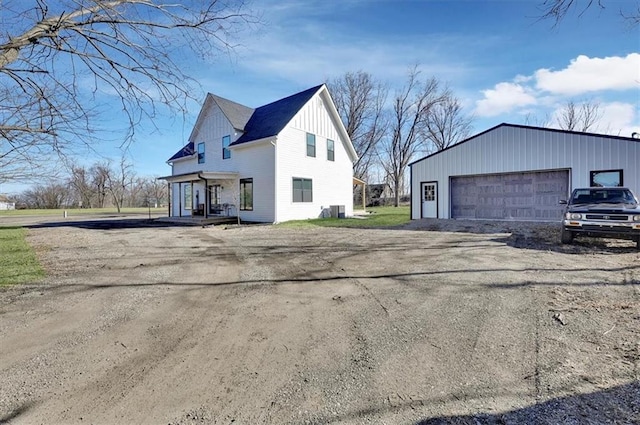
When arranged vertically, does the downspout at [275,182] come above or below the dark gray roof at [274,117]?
below

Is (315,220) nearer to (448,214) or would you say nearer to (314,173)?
(314,173)

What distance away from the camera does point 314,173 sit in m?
20.3

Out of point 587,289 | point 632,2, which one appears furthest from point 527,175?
point 587,289

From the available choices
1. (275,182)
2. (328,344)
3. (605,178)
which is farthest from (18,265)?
(605,178)

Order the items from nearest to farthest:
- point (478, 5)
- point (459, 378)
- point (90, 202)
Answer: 1. point (459, 378)
2. point (478, 5)
3. point (90, 202)

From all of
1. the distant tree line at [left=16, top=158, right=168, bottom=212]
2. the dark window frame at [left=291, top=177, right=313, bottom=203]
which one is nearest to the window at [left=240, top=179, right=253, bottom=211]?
the dark window frame at [left=291, top=177, right=313, bottom=203]

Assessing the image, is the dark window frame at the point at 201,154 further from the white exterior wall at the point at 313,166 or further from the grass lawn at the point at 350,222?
the grass lawn at the point at 350,222

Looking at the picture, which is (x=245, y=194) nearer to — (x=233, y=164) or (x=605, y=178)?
(x=233, y=164)

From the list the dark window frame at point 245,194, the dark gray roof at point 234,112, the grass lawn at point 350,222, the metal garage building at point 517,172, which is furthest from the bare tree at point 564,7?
the dark gray roof at point 234,112

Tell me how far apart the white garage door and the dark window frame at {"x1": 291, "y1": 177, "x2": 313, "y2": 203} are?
27.3ft

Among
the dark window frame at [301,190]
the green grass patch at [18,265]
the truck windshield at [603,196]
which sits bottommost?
the green grass patch at [18,265]

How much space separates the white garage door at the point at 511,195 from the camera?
14.7 meters

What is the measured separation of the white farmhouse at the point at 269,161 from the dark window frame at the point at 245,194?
60 mm

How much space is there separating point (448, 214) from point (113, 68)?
53.6ft
